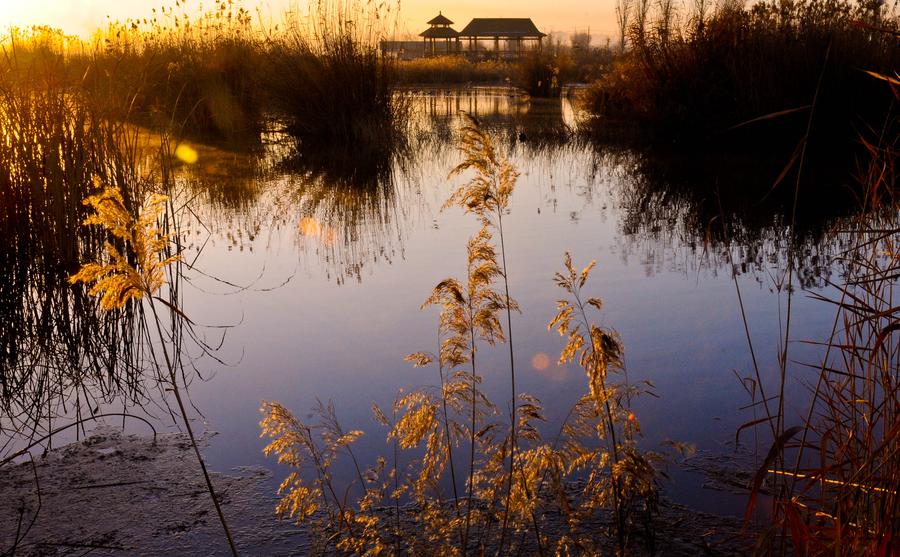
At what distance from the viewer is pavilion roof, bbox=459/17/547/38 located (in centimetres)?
4888

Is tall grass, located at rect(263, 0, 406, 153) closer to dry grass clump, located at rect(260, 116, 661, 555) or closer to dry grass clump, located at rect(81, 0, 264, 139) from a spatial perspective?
dry grass clump, located at rect(81, 0, 264, 139)

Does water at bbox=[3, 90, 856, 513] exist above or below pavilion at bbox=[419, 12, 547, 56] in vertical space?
below

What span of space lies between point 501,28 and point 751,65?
42.5 metres

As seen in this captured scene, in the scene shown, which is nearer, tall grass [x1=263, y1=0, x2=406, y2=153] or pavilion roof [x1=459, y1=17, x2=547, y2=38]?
tall grass [x1=263, y1=0, x2=406, y2=153]

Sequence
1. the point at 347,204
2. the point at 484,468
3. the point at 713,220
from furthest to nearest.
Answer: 1. the point at 347,204
2. the point at 713,220
3. the point at 484,468

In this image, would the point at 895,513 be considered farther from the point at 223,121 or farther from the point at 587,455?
the point at 223,121

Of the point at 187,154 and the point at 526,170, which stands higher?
the point at 187,154

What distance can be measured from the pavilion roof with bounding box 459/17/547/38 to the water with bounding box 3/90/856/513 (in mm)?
40934

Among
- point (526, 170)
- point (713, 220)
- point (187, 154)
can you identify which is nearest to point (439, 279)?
point (713, 220)

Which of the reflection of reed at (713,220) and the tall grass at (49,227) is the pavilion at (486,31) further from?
the tall grass at (49,227)

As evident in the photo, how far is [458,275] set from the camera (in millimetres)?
5410

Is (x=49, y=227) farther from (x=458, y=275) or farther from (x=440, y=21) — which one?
(x=440, y=21)

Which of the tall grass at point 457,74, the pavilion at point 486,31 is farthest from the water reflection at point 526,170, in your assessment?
the pavilion at point 486,31

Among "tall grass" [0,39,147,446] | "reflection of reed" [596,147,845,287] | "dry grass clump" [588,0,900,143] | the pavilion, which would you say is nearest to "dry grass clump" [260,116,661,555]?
"tall grass" [0,39,147,446]
